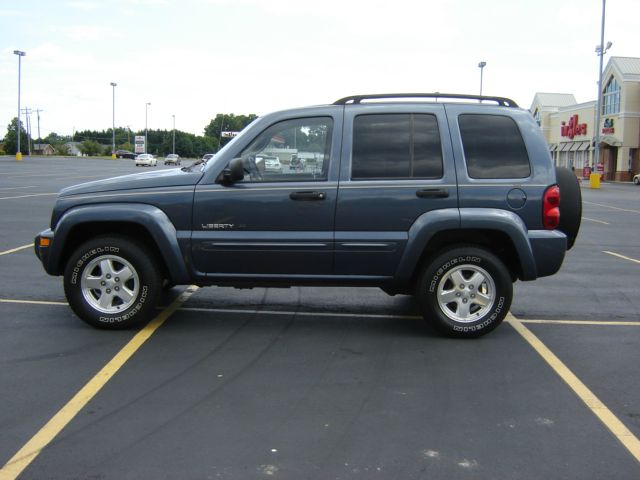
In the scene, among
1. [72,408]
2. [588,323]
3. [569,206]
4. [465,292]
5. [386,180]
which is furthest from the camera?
[588,323]

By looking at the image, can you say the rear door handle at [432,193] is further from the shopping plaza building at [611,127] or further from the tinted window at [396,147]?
the shopping plaza building at [611,127]

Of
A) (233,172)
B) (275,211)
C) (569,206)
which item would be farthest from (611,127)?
(233,172)

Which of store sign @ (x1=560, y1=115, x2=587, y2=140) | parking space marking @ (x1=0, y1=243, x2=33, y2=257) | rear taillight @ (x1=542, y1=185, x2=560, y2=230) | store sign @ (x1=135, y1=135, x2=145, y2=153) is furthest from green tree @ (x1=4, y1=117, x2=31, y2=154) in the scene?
rear taillight @ (x1=542, y1=185, x2=560, y2=230)

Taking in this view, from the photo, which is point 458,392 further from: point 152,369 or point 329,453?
point 152,369

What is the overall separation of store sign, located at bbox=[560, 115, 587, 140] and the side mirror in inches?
2374

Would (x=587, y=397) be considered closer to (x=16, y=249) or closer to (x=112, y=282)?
(x=112, y=282)

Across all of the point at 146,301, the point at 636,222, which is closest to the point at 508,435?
the point at 146,301

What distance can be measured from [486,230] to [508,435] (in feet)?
7.27

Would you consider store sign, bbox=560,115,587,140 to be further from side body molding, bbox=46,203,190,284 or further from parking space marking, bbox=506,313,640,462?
side body molding, bbox=46,203,190,284

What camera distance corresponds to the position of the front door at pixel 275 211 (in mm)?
5586

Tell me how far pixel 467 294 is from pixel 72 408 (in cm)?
327

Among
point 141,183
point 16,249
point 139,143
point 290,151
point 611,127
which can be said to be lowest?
point 16,249

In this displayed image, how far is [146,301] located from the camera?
5727mm

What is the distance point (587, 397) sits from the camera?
443 cm
